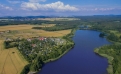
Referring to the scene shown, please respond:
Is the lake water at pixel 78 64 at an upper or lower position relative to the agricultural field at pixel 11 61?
lower

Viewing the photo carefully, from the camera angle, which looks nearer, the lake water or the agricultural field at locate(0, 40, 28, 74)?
the agricultural field at locate(0, 40, 28, 74)

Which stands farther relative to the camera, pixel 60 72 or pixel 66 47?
pixel 66 47

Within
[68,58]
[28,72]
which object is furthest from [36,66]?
[68,58]

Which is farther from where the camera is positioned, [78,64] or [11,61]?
[11,61]

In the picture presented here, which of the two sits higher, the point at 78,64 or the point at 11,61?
the point at 11,61

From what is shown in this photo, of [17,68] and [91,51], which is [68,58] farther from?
[17,68]

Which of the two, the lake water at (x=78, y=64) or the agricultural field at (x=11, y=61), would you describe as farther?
the lake water at (x=78, y=64)

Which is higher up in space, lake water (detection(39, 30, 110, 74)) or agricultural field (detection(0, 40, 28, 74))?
agricultural field (detection(0, 40, 28, 74))

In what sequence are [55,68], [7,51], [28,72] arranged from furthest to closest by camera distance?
[7,51] < [55,68] < [28,72]
